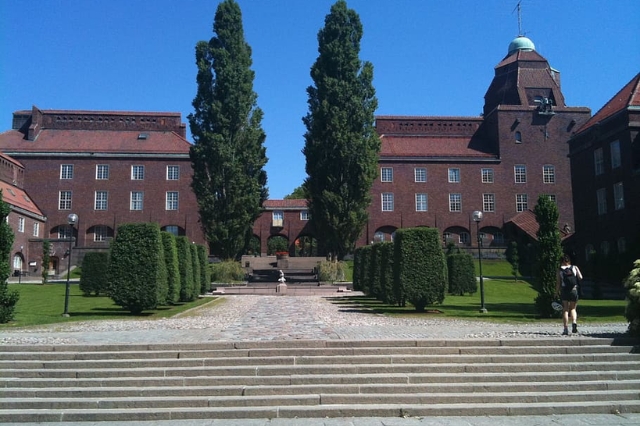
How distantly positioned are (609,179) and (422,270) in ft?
77.1

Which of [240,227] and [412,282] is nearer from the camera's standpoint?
[412,282]

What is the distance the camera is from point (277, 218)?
5797 centimetres

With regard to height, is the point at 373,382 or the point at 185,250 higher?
the point at 185,250

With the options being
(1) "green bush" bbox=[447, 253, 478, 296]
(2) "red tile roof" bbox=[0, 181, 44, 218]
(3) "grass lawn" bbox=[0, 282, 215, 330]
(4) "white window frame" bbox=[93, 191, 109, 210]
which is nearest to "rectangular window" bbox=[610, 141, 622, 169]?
(1) "green bush" bbox=[447, 253, 478, 296]

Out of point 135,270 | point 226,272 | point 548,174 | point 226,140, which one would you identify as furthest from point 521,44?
point 135,270

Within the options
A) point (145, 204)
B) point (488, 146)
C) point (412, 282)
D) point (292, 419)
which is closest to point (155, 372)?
point (292, 419)

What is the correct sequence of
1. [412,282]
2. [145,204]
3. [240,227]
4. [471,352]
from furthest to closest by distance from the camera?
[145,204] → [240,227] → [412,282] → [471,352]

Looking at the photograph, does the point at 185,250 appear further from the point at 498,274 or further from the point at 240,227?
the point at 498,274

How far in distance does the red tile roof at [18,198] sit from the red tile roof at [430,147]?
33786 millimetres

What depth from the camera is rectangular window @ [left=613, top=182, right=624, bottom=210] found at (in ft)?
114

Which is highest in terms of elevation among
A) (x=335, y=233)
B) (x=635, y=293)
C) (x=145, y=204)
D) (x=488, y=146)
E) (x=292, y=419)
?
(x=488, y=146)

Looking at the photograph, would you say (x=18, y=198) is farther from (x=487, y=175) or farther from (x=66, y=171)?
(x=487, y=175)

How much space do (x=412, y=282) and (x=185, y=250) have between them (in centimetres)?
984

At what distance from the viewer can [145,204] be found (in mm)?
55500
